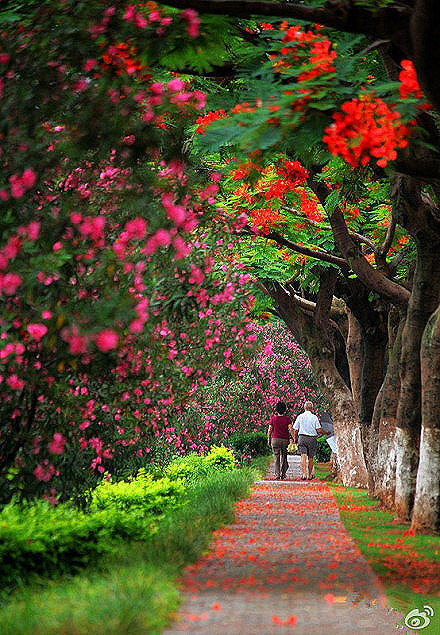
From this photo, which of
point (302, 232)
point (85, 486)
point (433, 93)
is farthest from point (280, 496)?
point (433, 93)

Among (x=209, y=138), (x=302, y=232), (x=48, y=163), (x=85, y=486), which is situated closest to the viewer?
(x=48, y=163)

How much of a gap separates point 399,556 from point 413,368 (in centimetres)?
409

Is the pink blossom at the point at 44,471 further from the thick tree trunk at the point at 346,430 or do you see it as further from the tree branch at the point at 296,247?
the thick tree trunk at the point at 346,430

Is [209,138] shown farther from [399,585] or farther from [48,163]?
[399,585]

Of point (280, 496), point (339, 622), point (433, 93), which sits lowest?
point (280, 496)

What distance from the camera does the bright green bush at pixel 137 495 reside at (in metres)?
15.0

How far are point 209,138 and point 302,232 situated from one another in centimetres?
1230

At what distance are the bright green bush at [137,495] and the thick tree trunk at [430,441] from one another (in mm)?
4182

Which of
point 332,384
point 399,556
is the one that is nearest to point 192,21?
point 399,556

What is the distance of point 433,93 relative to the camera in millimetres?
8539

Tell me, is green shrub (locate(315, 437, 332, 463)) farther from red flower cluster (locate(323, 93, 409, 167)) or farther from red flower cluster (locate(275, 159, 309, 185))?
red flower cluster (locate(323, 93, 409, 167))

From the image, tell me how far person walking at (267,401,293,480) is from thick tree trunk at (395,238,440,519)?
42.3 ft

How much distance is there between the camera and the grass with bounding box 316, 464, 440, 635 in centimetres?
888

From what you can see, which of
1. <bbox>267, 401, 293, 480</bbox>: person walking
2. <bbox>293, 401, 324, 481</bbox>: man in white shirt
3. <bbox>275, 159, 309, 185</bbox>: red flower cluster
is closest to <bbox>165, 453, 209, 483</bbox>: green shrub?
<bbox>267, 401, 293, 480</bbox>: person walking
